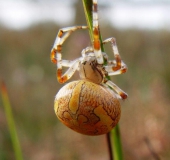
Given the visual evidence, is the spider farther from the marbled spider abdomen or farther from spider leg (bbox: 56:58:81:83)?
spider leg (bbox: 56:58:81:83)

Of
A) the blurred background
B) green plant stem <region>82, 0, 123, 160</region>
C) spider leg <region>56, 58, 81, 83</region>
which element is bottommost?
the blurred background

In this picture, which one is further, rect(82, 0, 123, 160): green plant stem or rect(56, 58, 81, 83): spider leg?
rect(56, 58, 81, 83): spider leg

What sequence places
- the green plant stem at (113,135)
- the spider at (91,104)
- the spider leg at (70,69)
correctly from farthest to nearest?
the spider leg at (70,69) → the spider at (91,104) → the green plant stem at (113,135)

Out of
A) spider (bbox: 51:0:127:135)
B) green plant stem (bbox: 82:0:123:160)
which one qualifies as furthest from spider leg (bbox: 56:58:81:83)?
green plant stem (bbox: 82:0:123:160)

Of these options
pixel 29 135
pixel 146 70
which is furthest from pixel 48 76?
pixel 29 135

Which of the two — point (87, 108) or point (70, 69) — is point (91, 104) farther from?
point (70, 69)

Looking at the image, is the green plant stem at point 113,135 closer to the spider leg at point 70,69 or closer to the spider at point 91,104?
the spider at point 91,104

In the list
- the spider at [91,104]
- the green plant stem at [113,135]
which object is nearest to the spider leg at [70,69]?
the spider at [91,104]

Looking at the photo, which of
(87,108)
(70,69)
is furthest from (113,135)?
(70,69)
